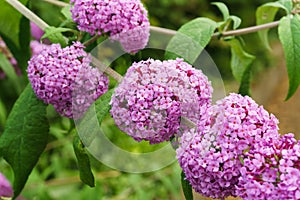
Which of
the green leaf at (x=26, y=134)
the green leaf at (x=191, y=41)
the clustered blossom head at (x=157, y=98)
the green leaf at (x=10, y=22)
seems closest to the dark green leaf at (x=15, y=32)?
the green leaf at (x=10, y=22)

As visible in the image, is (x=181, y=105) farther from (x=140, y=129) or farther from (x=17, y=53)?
(x=17, y=53)

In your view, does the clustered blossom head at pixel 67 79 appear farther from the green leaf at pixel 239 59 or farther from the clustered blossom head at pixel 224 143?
the green leaf at pixel 239 59

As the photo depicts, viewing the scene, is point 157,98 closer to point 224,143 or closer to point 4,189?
point 224,143

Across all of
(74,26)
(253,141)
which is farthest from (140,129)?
(74,26)

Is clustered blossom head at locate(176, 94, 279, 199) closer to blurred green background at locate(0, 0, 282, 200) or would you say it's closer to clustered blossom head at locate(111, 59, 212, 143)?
clustered blossom head at locate(111, 59, 212, 143)

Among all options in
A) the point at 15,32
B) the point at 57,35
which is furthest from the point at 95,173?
the point at 57,35

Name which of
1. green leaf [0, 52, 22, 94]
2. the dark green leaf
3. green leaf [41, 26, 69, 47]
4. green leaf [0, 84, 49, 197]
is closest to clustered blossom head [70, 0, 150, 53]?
green leaf [41, 26, 69, 47]
